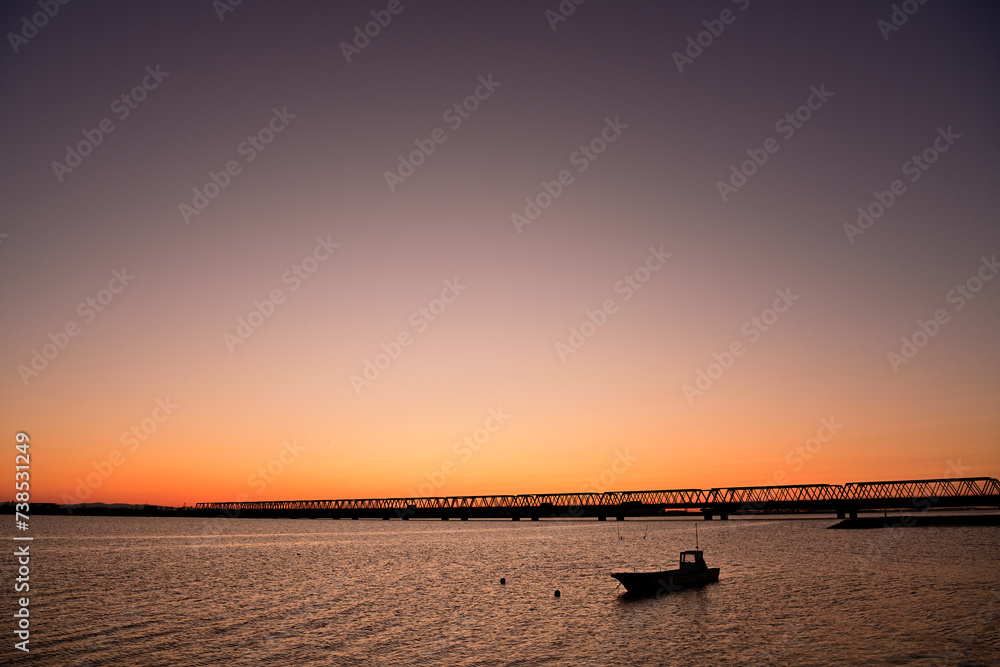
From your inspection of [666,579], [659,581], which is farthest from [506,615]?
[666,579]

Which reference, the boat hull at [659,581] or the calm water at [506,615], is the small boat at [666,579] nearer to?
the boat hull at [659,581]

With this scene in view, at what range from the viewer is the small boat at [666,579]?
64869 mm

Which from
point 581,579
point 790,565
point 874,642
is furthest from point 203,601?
point 790,565

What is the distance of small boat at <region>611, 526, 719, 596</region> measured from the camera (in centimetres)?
6487

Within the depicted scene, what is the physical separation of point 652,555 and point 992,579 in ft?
183

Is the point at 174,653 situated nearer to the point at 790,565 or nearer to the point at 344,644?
the point at 344,644

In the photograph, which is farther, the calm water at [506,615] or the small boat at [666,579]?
the small boat at [666,579]

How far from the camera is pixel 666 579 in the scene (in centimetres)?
6762

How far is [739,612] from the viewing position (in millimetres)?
55656

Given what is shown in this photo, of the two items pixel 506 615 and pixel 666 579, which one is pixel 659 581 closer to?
pixel 666 579

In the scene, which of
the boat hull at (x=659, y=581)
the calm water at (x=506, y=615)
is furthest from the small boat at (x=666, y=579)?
the calm water at (x=506, y=615)

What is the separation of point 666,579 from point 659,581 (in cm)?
107

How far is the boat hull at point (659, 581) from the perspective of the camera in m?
64.8

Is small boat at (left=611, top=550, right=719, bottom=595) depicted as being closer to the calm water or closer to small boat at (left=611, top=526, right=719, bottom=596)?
small boat at (left=611, top=526, right=719, bottom=596)
